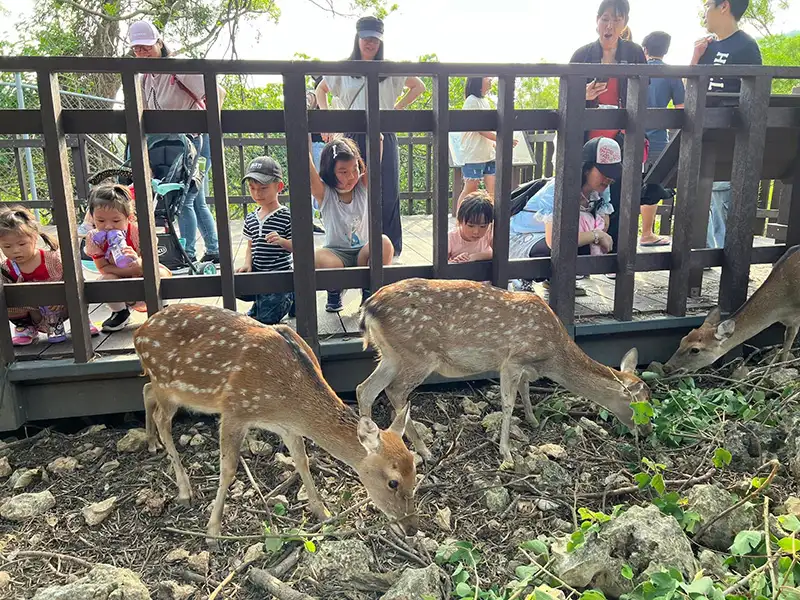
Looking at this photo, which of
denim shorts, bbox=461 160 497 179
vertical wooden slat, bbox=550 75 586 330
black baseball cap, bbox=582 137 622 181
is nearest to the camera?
vertical wooden slat, bbox=550 75 586 330

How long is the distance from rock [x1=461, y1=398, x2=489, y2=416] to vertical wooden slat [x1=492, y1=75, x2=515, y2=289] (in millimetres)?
788

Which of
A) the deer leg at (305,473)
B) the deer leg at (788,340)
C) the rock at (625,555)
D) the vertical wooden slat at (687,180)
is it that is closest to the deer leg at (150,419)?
the deer leg at (305,473)

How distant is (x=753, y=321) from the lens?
4.77m

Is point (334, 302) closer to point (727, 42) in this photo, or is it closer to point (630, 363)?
point (630, 363)

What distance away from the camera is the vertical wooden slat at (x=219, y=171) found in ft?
12.0

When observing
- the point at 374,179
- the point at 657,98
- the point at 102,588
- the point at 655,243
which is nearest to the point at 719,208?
the point at 655,243

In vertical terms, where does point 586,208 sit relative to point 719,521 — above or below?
above

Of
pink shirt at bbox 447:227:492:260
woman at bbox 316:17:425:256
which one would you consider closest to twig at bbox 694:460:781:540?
pink shirt at bbox 447:227:492:260

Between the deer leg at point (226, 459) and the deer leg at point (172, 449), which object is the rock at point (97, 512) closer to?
the deer leg at point (172, 449)

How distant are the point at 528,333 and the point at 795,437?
58.5 inches

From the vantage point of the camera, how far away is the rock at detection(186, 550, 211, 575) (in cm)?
287

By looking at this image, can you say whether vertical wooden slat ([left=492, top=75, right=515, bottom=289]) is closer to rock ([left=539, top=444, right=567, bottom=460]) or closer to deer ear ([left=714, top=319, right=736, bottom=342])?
rock ([left=539, top=444, right=567, bottom=460])

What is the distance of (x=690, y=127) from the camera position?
4.48 metres

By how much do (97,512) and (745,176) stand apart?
4599 millimetres
